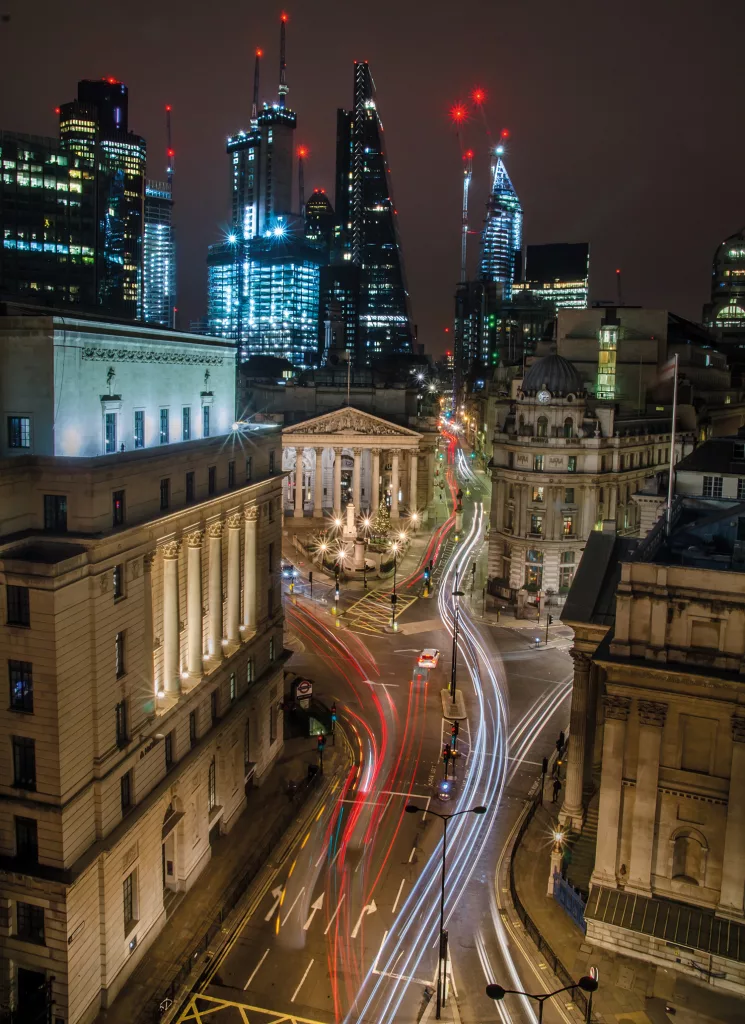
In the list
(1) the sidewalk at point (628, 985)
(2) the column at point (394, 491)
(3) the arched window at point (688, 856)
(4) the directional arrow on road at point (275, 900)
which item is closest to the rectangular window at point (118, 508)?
(4) the directional arrow on road at point (275, 900)

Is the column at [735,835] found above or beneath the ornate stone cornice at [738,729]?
beneath

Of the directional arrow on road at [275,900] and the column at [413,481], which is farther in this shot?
the column at [413,481]

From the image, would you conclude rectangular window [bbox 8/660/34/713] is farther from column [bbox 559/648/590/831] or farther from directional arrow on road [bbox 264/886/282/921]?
column [bbox 559/648/590/831]

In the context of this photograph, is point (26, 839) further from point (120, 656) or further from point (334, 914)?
point (334, 914)

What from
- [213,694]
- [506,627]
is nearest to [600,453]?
[506,627]

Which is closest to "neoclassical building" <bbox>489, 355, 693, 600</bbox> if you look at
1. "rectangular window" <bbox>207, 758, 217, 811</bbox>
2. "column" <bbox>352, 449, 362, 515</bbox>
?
"column" <bbox>352, 449, 362, 515</bbox>

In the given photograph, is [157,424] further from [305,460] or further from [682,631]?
[305,460]

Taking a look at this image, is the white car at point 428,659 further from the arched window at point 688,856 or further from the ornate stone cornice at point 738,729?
the ornate stone cornice at point 738,729
